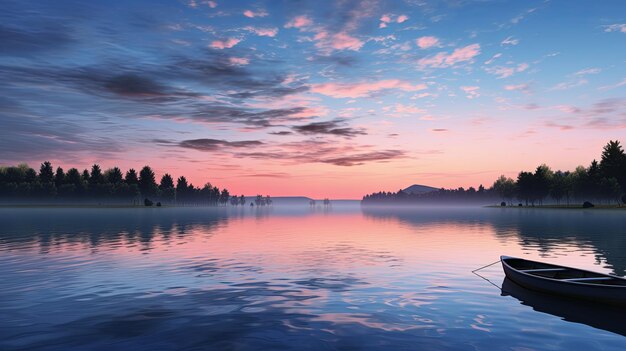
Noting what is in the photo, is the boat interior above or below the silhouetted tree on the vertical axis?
below

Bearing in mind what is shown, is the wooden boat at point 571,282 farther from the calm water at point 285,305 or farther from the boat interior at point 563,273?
the calm water at point 285,305

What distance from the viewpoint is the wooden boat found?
70.0ft

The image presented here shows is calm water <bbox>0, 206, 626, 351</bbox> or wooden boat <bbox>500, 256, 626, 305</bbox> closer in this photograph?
calm water <bbox>0, 206, 626, 351</bbox>

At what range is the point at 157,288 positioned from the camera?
26.2 metres

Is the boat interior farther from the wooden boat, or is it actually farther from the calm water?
the calm water

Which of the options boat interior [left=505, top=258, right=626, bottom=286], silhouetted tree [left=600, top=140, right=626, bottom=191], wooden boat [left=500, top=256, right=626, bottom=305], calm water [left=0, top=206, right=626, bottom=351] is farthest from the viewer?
silhouetted tree [left=600, top=140, right=626, bottom=191]

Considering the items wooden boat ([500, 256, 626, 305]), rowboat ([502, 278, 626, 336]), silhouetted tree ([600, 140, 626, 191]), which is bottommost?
rowboat ([502, 278, 626, 336])

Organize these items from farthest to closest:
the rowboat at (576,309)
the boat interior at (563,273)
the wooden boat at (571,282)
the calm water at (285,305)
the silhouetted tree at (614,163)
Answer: the silhouetted tree at (614,163)
the boat interior at (563,273)
the wooden boat at (571,282)
the rowboat at (576,309)
the calm water at (285,305)

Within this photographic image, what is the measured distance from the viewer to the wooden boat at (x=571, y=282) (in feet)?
70.0

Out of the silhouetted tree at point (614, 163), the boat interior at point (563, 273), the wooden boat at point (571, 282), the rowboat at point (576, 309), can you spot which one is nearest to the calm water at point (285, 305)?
the rowboat at point (576, 309)

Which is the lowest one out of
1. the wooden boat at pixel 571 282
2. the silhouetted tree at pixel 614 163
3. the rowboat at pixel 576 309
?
the rowboat at pixel 576 309

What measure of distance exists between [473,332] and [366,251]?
28344mm

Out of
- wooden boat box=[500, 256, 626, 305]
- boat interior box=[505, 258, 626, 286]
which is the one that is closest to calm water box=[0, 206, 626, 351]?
wooden boat box=[500, 256, 626, 305]

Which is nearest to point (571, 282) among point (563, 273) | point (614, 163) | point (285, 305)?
point (563, 273)
